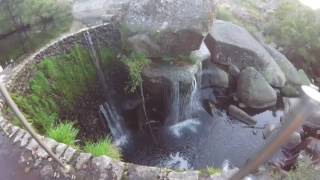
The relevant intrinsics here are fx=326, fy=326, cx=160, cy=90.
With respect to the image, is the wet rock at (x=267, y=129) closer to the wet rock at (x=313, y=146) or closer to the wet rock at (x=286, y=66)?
the wet rock at (x=313, y=146)

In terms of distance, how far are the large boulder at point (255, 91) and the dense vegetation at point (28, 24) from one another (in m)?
5.22

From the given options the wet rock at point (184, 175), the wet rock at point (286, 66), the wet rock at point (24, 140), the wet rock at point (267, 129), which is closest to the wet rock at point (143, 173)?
the wet rock at point (184, 175)

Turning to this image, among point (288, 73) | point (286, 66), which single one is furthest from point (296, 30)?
point (288, 73)

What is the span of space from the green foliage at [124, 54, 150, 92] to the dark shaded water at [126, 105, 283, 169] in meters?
1.34

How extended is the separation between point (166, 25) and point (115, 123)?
2641 millimetres

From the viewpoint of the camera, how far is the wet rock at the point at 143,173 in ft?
14.3

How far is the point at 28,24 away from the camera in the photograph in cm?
941

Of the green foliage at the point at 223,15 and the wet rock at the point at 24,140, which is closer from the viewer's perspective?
the wet rock at the point at 24,140

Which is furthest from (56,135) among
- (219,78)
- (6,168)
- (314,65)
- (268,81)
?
(314,65)

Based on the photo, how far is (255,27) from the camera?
A: 11195 mm

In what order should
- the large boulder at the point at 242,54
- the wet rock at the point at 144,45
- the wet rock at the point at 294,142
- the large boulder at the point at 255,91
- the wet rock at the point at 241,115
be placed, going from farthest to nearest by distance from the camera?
1. the large boulder at the point at 242,54
2. the large boulder at the point at 255,91
3. the wet rock at the point at 241,115
4. the wet rock at the point at 144,45
5. the wet rock at the point at 294,142

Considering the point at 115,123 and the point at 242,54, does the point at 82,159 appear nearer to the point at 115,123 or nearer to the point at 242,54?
the point at 115,123

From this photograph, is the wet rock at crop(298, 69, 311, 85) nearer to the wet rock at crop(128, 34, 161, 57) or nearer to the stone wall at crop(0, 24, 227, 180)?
the wet rock at crop(128, 34, 161, 57)

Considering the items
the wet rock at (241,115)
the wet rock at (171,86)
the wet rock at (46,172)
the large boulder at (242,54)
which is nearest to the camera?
the wet rock at (46,172)
